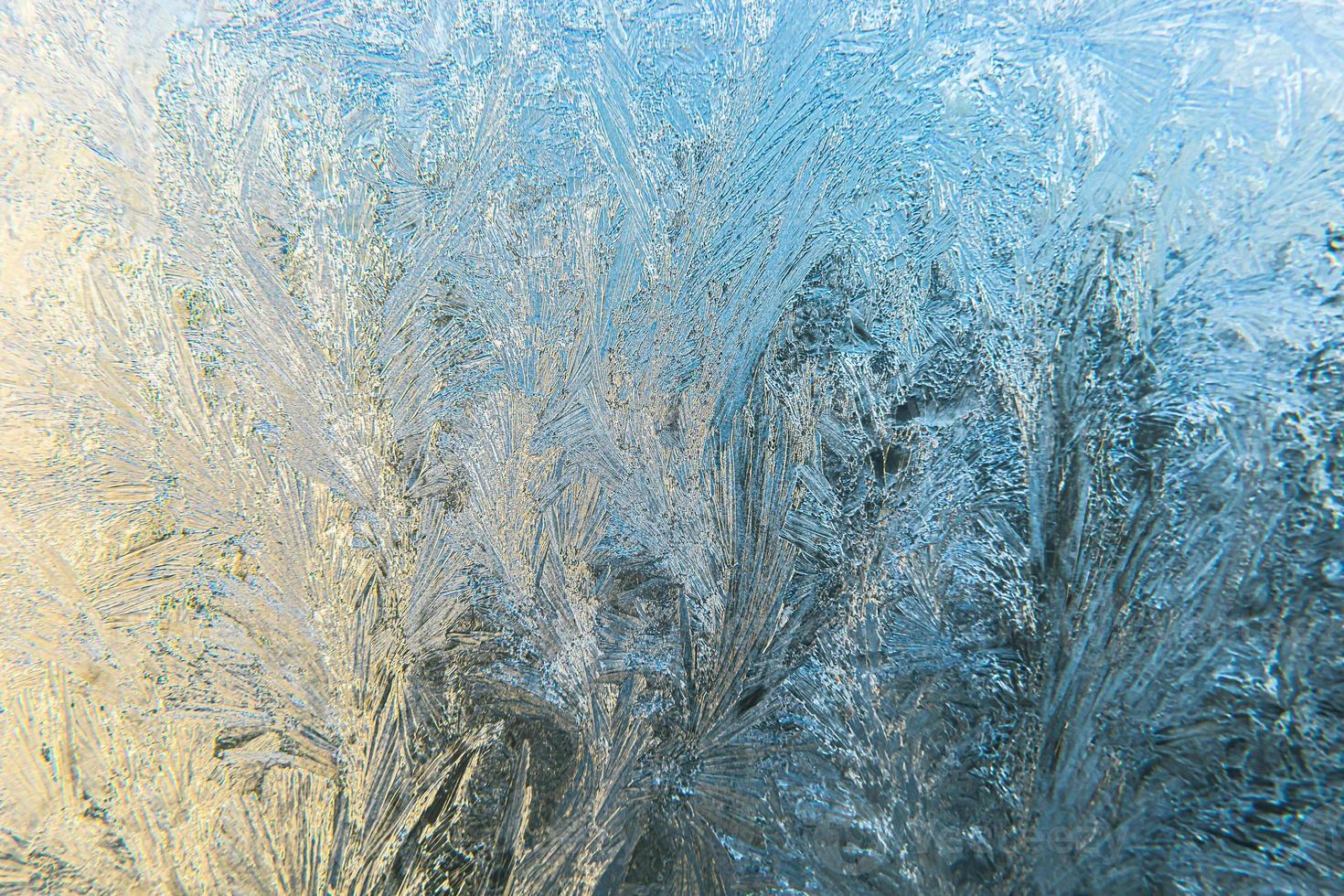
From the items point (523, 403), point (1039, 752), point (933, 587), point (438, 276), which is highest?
point (438, 276)

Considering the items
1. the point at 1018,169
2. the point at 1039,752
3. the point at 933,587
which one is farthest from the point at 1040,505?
the point at 1018,169

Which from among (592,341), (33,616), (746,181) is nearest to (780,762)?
(592,341)

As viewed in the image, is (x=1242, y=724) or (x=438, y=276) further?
(x=438, y=276)

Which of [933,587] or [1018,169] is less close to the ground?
[1018,169]

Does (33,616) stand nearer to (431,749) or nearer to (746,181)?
(431,749)

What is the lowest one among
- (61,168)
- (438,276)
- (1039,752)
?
(1039,752)

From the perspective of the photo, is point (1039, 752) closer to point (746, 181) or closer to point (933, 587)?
point (933, 587)
